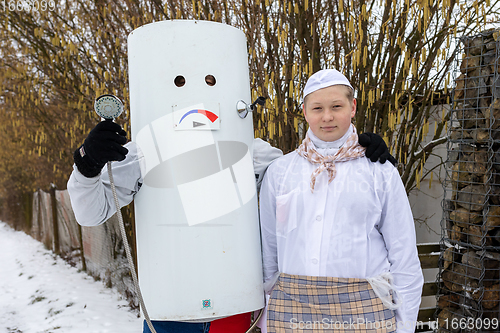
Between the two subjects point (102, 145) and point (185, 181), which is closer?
point (102, 145)

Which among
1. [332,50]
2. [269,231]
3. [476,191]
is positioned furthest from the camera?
[332,50]

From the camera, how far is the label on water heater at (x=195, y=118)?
1637 mm

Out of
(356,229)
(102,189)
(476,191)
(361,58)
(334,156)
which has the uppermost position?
(361,58)

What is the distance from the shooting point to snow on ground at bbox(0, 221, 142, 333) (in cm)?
476

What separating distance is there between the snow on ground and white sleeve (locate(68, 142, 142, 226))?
333cm

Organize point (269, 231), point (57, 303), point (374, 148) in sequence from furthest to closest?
point (57, 303), point (269, 231), point (374, 148)

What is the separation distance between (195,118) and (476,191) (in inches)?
98.8

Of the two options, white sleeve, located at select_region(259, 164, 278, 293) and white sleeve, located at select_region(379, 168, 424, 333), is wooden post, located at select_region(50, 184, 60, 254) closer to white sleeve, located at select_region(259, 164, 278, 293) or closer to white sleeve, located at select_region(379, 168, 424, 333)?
white sleeve, located at select_region(259, 164, 278, 293)

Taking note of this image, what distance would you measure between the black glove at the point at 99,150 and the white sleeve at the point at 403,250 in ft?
3.65

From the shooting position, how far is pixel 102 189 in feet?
5.45

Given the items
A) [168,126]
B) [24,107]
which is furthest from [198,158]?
[24,107]

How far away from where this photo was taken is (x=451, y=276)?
10.9 ft

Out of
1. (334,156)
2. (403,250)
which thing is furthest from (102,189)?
(403,250)

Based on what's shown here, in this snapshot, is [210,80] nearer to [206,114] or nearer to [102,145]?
[206,114]
